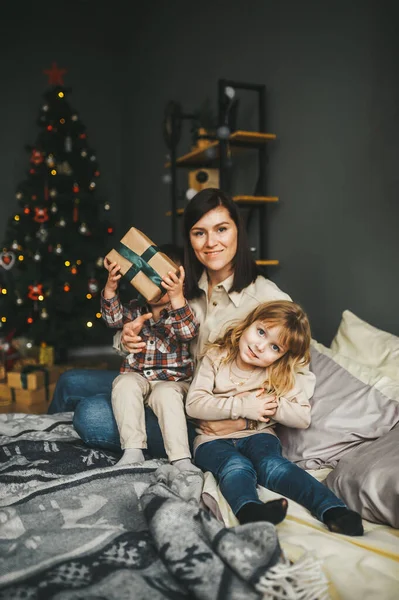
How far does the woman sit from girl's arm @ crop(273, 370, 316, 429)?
32cm

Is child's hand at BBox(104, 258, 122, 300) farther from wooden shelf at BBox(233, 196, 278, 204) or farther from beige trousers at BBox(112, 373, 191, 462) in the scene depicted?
wooden shelf at BBox(233, 196, 278, 204)

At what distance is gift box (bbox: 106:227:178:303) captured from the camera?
1.75m

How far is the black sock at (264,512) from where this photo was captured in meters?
1.22

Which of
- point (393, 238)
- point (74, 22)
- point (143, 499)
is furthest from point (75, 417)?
point (74, 22)

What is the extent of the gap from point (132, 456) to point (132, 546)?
53 centimetres

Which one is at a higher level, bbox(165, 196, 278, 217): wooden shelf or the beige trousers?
bbox(165, 196, 278, 217): wooden shelf

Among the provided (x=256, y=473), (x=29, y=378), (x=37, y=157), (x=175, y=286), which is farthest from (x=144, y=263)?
(x=37, y=157)

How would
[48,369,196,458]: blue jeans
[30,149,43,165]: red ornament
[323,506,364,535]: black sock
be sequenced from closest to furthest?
1. [323,506,364,535]: black sock
2. [48,369,196,458]: blue jeans
3. [30,149,43,165]: red ornament

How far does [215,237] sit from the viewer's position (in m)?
1.87

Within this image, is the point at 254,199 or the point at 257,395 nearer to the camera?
the point at 257,395

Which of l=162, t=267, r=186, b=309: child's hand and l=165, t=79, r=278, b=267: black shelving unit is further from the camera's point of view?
l=165, t=79, r=278, b=267: black shelving unit

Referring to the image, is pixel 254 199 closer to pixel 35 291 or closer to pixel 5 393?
pixel 35 291

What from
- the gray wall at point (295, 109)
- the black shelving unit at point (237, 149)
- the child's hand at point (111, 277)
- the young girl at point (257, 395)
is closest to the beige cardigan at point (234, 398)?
the young girl at point (257, 395)

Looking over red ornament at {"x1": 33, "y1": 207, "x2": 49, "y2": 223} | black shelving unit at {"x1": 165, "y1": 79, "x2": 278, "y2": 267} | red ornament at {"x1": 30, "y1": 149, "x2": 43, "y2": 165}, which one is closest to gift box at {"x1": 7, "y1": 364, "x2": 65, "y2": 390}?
red ornament at {"x1": 33, "y1": 207, "x2": 49, "y2": 223}
